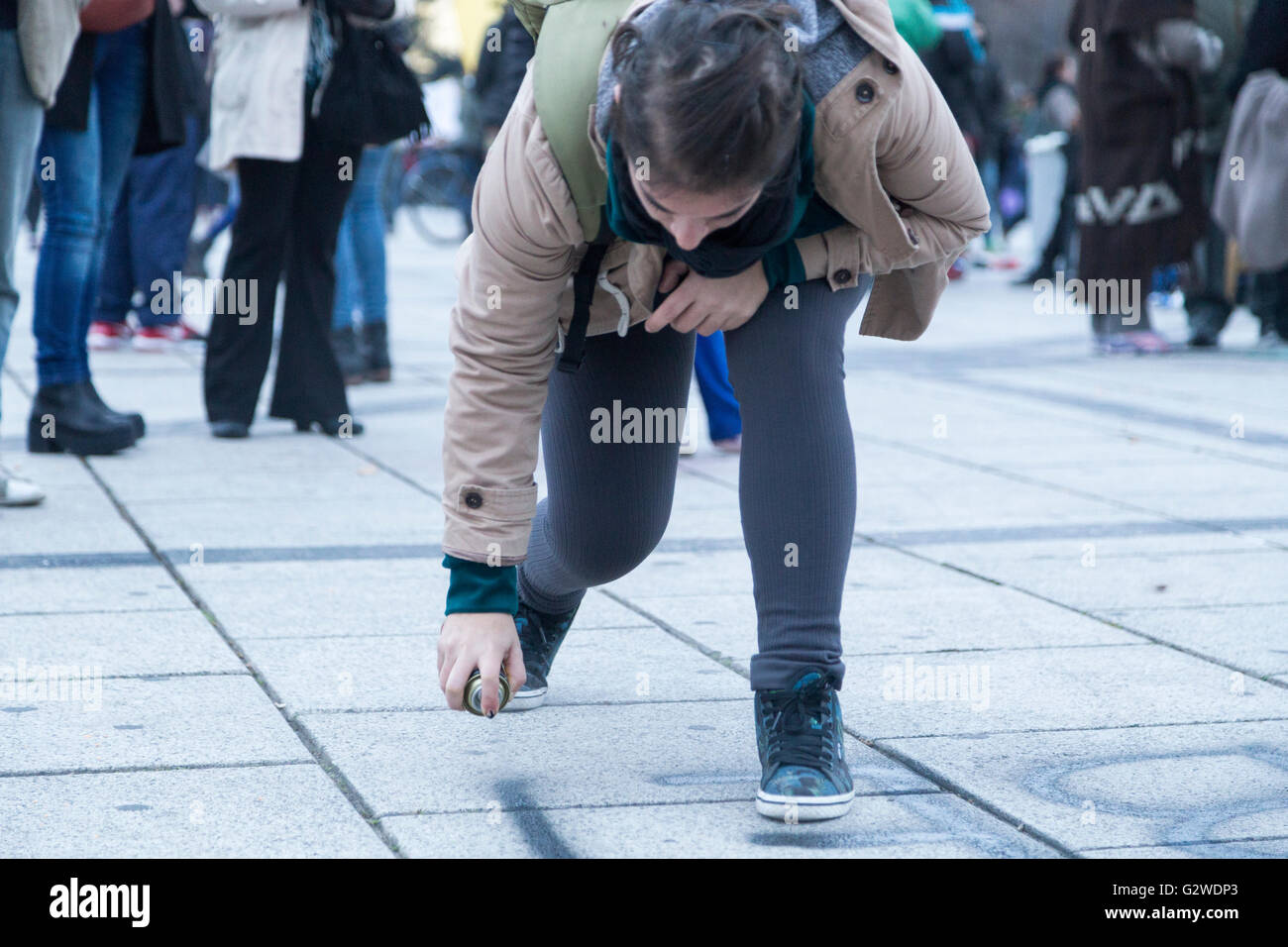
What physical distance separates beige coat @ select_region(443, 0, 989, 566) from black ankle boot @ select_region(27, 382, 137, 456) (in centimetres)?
304

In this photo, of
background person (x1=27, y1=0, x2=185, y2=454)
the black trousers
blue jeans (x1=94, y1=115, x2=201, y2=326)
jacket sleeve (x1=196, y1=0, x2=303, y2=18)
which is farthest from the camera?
blue jeans (x1=94, y1=115, x2=201, y2=326)

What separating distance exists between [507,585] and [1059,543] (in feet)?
7.20

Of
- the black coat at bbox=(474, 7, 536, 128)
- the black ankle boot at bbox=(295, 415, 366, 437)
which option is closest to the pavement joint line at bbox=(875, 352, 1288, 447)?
the black coat at bbox=(474, 7, 536, 128)

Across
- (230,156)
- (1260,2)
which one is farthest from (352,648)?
(1260,2)

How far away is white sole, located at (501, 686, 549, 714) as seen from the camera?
2920 mm

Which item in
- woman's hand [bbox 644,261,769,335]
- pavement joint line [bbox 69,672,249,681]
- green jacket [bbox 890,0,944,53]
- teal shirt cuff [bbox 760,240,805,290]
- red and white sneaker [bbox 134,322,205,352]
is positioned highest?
green jacket [bbox 890,0,944,53]

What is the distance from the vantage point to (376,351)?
7.12 meters

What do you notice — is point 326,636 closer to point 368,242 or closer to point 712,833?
point 712,833

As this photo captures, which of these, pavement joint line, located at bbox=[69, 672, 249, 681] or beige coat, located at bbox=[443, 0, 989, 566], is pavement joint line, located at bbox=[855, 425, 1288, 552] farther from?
pavement joint line, located at bbox=[69, 672, 249, 681]

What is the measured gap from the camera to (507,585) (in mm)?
2432

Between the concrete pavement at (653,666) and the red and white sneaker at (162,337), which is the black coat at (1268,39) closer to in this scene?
the concrete pavement at (653,666)

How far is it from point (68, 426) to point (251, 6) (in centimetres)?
139

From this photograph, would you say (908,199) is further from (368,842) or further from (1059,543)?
(1059,543)

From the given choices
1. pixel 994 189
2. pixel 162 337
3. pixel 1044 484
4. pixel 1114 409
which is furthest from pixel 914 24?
pixel 994 189
